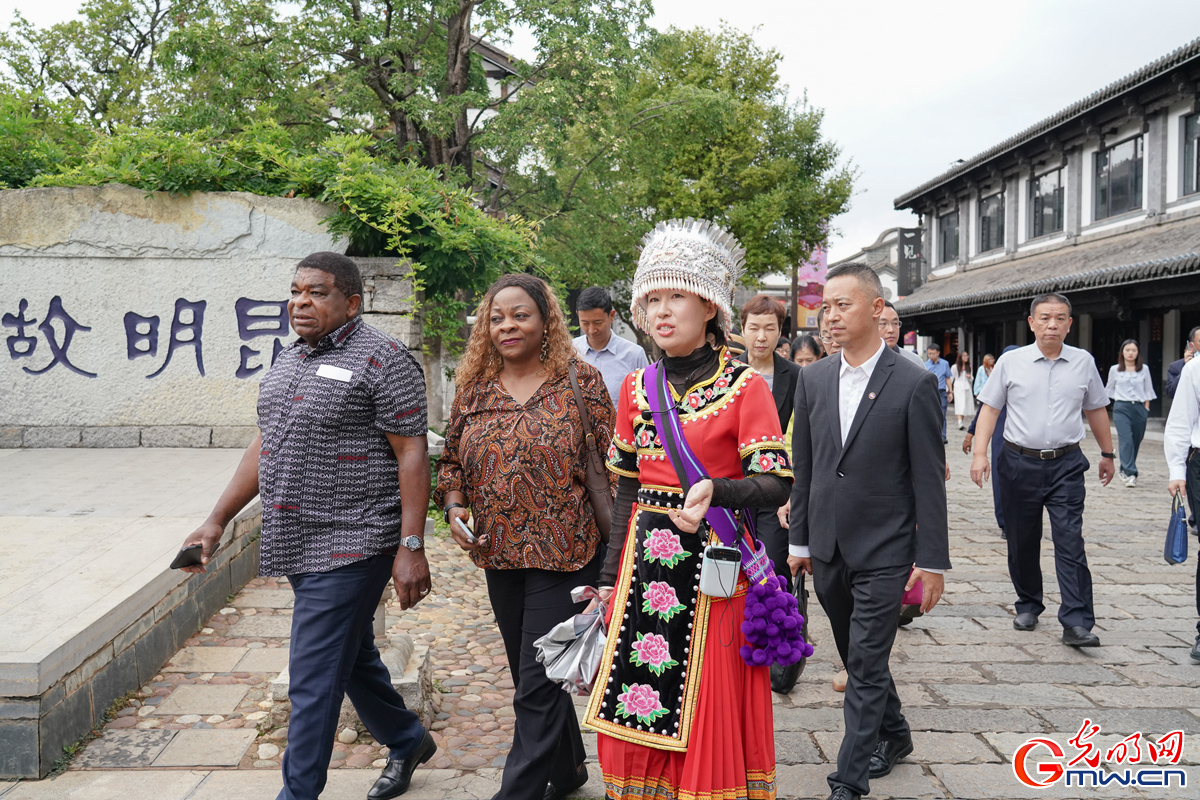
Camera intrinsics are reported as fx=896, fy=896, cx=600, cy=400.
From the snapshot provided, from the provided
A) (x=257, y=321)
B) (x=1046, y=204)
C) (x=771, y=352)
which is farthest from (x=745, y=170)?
(x=771, y=352)

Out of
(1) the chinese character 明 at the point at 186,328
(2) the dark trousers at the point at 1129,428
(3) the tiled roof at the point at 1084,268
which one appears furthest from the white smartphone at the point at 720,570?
(3) the tiled roof at the point at 1084,268

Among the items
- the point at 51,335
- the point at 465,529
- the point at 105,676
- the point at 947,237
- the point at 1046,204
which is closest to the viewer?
the point at 465,529

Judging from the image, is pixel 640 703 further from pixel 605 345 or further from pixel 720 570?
pixel 605 345

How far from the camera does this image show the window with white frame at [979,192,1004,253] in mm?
25891

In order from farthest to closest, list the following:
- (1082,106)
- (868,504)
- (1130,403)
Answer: (1082,106), (1130,403), (868,504)

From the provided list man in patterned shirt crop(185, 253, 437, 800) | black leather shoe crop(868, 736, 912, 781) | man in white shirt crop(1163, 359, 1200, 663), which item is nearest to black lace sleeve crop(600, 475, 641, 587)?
man in patterned shirt crop(185, 253, 437, 800)

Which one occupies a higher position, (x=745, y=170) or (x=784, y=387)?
(x=745, y=170)

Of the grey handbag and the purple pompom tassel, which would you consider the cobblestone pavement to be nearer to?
the grey handbag

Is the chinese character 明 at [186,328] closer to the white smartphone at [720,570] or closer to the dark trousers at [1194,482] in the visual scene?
the white smartphone at [720,570]

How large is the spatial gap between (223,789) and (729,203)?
2380 centimetres

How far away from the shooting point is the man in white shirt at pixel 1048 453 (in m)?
5.15

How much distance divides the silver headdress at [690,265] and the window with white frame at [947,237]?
2863 cm

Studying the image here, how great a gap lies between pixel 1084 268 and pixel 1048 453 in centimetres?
1583

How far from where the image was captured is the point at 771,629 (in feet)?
8.68
